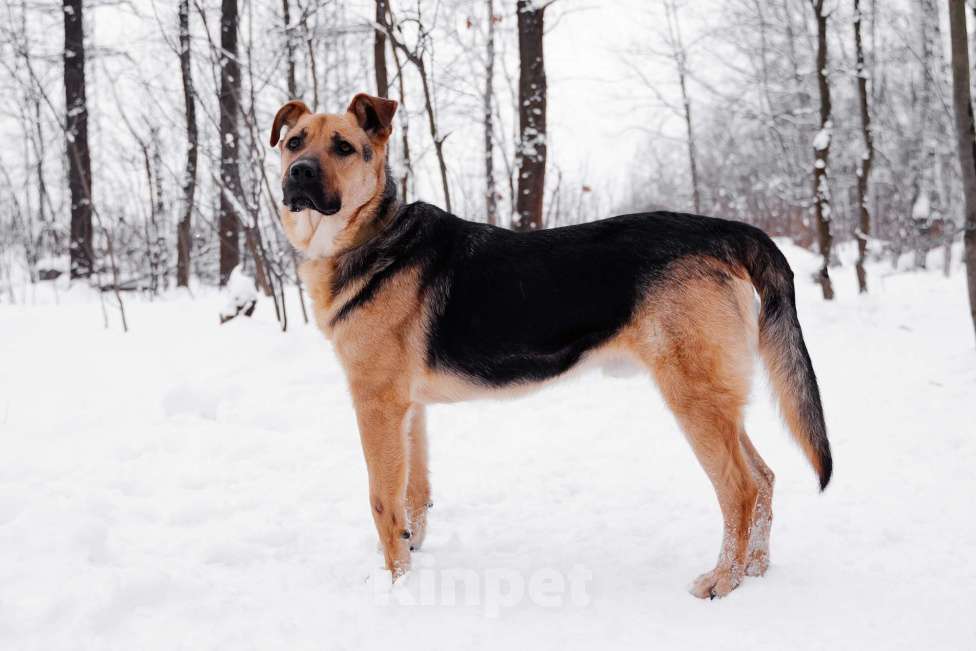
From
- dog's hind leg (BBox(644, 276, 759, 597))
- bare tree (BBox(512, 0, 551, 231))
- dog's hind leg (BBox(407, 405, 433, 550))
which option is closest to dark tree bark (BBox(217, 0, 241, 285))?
bare tree (BBox(512, 0, 551, 231))

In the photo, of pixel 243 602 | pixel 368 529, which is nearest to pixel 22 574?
pixel 243 602

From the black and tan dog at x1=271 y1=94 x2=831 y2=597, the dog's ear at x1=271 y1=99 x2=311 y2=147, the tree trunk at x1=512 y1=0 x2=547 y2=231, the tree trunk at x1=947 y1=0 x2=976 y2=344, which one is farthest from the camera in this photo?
the tree trunk at x1=512 y1=0 x2=547 y2=231

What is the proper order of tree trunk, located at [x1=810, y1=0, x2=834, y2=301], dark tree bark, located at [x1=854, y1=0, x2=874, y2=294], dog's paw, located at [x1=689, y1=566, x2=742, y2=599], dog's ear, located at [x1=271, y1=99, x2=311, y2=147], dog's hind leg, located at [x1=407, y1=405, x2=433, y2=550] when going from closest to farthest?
dog's paw, located at [x1=689, y1=566, x2=742, y2=599]
dog's hind leg, located at [x1=407, y1=405, x2=433, y2=550]
dog's ear, located at [x1=271, y1=99, x2=311, y2=147]
tree trunk, located at [x1=810, y1=0, x2=834, y2=301]
dark tree bark, located at [x1=854, y1=0, x2=874, y2=294]

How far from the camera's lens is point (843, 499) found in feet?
11.8

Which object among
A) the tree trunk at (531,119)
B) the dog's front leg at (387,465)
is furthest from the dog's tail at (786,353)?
the tree trunk at (531,119)

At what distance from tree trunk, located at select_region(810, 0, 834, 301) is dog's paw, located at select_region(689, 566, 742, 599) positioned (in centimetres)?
924

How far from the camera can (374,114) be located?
3.42 metres

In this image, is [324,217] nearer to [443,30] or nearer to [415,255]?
[415,255]

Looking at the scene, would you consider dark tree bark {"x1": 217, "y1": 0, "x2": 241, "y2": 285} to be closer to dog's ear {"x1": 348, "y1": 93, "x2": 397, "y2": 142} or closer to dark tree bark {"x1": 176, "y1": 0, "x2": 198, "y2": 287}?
dark tree bark {"x1": 176, "y1": 0, "x2": 198, "y2": 287}

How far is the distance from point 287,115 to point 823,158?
386 inches

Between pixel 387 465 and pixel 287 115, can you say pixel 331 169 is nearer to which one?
pixel 287 115

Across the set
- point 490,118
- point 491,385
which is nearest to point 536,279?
point 491,385

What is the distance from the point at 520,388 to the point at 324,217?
128 cm

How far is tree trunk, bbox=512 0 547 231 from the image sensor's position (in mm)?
9047
